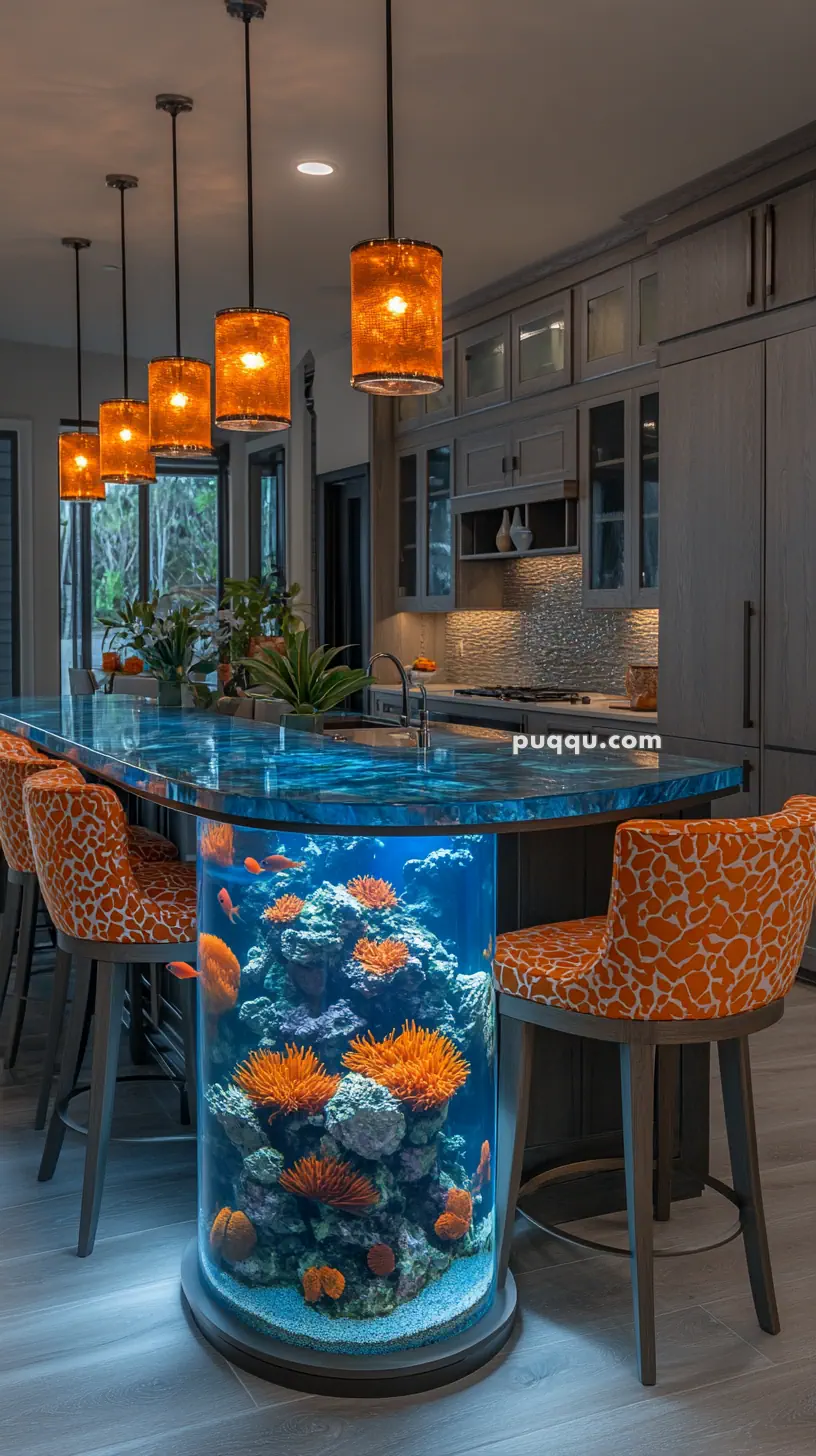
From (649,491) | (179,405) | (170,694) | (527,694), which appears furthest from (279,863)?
(527,694)

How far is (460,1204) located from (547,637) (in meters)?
4.67

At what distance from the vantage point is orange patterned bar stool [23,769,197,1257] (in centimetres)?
249

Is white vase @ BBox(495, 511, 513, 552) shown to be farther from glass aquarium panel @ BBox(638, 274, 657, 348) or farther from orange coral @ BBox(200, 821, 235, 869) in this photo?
orange coral @ BBox(200, 821, 235, 869)

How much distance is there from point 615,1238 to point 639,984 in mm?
828

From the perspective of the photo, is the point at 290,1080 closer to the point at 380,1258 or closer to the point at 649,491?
the point at 380,1258

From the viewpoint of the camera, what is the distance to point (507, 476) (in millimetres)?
6191

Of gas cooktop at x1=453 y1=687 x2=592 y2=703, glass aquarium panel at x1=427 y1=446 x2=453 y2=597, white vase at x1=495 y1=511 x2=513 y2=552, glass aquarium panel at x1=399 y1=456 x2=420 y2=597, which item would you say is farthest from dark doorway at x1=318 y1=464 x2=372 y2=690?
white vase at x1=495 y1=511 x2=513 y2=552

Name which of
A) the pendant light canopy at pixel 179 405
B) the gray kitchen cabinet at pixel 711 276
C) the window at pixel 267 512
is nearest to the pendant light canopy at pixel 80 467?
the pendant light canopy at pixel 179 405

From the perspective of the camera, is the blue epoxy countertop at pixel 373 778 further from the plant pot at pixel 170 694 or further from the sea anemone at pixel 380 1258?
the plant pot at pixel 170 694

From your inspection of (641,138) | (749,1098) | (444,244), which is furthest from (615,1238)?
(444,244)

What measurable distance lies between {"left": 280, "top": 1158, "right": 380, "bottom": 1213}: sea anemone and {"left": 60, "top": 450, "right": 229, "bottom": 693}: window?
6529 mm

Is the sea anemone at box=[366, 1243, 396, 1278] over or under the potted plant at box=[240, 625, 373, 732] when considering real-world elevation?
under

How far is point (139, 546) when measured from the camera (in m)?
8.85

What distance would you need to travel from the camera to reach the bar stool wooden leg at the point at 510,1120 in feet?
7.53
